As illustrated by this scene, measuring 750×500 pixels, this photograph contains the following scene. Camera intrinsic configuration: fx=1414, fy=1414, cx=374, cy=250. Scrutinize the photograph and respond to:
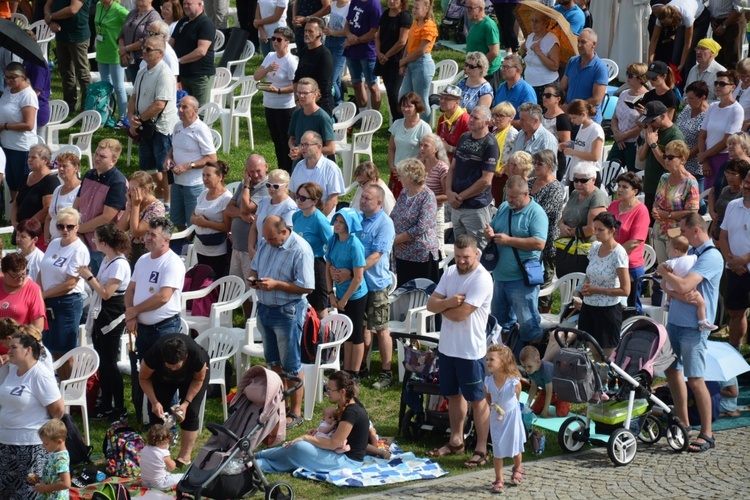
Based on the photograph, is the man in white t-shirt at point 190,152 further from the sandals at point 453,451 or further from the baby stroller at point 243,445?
the sandals at point 453,451

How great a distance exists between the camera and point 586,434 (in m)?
11.0

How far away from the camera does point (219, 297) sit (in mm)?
12750

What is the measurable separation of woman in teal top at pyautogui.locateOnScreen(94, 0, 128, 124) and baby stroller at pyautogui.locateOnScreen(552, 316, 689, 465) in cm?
815

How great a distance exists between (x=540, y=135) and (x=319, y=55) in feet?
10.2

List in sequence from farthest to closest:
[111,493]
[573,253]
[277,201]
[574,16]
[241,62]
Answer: [241,62] < [574,16] < [573,253] < [277,201] < [111,493]

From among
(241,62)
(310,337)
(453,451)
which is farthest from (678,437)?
(241,62)

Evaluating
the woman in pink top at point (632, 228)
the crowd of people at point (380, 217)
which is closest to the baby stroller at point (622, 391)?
the crowd of people at point (380, 217)

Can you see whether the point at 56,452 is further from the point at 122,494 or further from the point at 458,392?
the point at 458,392

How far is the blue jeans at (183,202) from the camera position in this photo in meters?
14.1

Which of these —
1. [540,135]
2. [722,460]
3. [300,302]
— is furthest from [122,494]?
[540,135]

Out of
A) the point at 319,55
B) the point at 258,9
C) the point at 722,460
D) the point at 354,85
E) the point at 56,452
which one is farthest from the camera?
the point at 258,9

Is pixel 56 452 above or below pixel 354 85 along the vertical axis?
below

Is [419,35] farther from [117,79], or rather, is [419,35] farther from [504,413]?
[504,413]

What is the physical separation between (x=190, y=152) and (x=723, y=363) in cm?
565
